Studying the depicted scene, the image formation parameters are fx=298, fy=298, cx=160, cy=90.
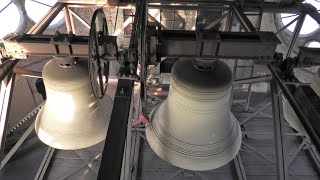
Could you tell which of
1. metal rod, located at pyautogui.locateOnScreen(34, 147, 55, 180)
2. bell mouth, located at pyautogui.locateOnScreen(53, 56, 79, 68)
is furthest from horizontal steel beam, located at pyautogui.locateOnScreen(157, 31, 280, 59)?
metal rod, located at pyautogui.locateOnScreen(34, 147, 55, 180)

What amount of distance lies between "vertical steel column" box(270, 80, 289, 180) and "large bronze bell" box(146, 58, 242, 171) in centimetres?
25

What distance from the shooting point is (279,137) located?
1917 mm

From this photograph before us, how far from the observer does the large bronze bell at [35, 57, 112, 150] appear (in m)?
1.90

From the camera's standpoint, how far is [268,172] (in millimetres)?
4223

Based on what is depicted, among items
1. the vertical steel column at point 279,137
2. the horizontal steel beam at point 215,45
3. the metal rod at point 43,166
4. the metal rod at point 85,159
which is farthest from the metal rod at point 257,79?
the metal rod at point 43,166

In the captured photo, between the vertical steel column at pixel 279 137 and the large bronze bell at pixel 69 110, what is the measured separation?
117 centimetres

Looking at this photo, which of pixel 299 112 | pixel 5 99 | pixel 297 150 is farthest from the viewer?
pixel 297 150

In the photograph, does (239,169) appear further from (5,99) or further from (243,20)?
(5,99)

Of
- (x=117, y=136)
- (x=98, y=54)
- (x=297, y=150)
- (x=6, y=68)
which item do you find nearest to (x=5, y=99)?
(x=6, y=68)

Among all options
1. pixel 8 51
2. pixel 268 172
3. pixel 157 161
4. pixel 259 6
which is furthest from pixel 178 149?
pixel 268 172

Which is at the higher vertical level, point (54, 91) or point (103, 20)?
point (103, 20)

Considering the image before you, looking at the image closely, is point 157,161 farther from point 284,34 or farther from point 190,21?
point 284,34

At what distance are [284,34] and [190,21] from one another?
261 cm

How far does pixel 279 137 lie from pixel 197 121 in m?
0.55
